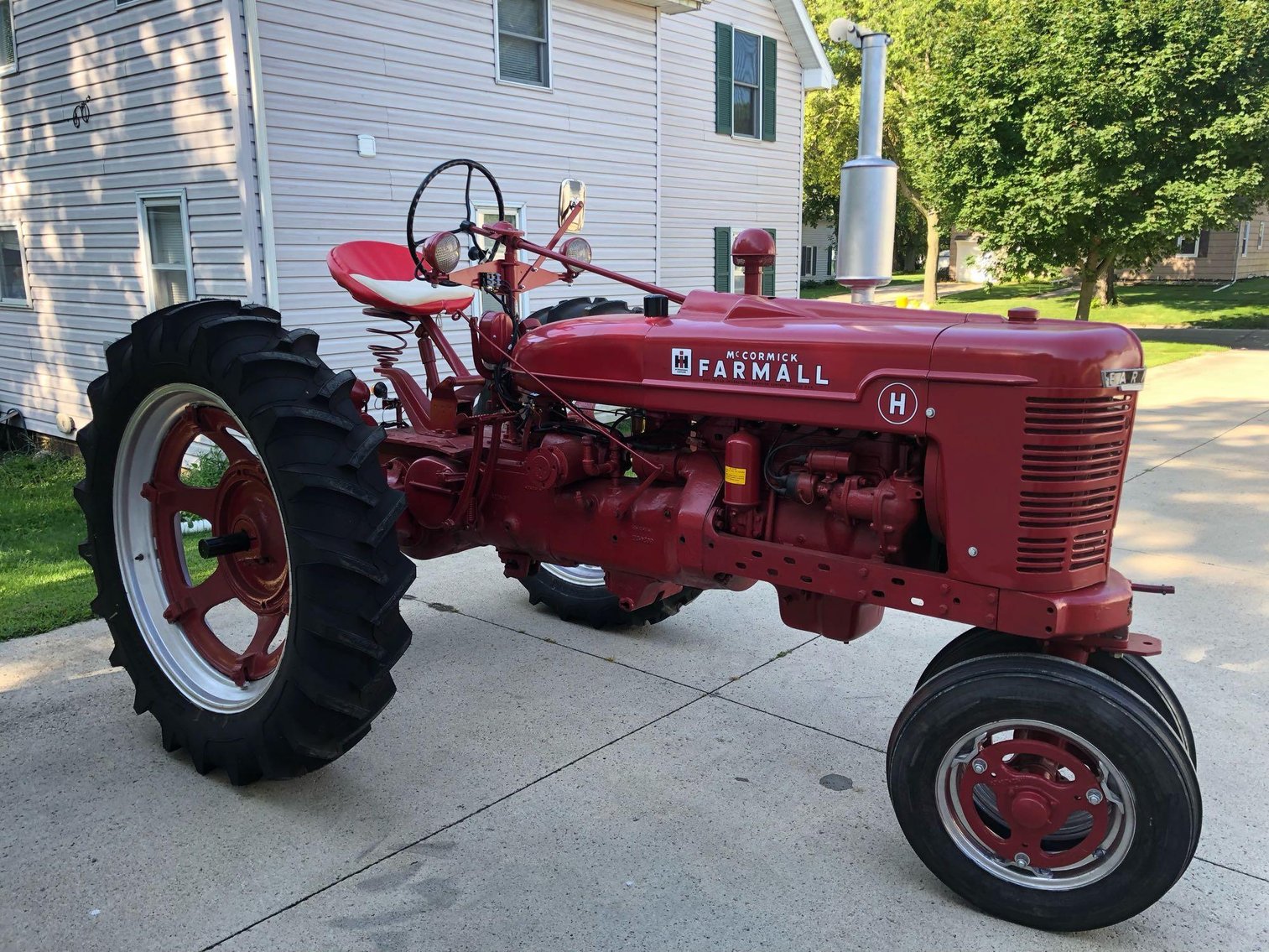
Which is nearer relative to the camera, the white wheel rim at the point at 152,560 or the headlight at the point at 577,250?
the white wheel rim at the point at 152,560

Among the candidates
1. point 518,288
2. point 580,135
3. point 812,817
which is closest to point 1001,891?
point 812,817

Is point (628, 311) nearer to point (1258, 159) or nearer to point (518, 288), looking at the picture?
point (518, 288)

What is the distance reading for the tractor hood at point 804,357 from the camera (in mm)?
2451

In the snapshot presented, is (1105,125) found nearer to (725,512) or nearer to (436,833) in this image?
(725,512)

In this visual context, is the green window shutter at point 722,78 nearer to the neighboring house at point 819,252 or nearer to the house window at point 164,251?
the house window at point 164,251

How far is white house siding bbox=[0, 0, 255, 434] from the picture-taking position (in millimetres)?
7879

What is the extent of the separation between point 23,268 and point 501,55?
217 inches

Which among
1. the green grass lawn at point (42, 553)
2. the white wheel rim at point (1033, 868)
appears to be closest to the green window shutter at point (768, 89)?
the green grass lawn at point (42, 553)

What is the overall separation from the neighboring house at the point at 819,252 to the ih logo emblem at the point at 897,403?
41.7 meters

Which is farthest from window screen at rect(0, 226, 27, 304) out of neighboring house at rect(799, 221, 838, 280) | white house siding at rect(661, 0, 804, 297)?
neighboring house at rect(799, 221, 838, 280)

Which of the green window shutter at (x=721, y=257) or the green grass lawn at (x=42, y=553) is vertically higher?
the green window shutter at (x=721, y=257)

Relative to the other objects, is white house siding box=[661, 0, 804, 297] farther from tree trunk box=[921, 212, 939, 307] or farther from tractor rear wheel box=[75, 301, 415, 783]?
tree trunk box=[921, 212, 939, 307]

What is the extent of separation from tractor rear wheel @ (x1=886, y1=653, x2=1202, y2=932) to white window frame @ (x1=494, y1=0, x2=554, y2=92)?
8.46 m

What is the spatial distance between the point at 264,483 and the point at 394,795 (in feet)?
3.67
